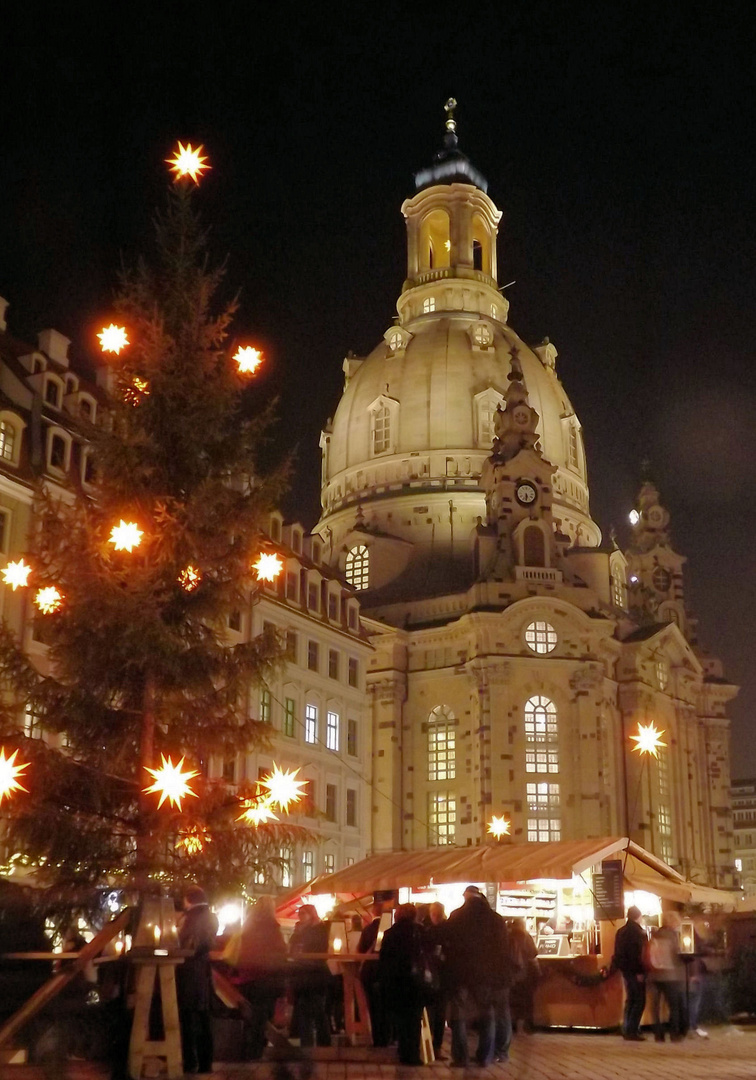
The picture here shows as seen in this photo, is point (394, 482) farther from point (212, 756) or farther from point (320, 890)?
point (212, 756)

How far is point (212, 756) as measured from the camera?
58.9ft

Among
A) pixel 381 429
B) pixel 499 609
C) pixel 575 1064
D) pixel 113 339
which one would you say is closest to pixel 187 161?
pixel 113 339

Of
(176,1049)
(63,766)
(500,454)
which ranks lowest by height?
(176,1049)

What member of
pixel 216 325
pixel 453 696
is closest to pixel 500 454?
pixel 453 696

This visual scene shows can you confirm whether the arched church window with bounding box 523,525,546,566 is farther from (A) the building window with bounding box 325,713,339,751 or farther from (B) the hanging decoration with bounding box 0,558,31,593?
(B) the hanging decoration with bounding box 0,558,31,593

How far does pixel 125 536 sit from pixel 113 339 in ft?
10.8

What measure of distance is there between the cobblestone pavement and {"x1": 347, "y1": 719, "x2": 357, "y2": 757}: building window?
3494cm

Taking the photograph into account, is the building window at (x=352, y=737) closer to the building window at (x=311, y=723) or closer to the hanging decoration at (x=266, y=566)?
the building window at (x=311, y=723)

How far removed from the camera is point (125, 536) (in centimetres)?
1689

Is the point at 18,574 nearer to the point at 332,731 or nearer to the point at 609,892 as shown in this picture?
the point at 609,892

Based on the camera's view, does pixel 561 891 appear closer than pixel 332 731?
Yes

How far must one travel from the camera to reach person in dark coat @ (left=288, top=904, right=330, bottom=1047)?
647 inches

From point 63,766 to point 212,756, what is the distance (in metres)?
2.31

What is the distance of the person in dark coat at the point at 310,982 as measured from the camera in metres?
16.4
